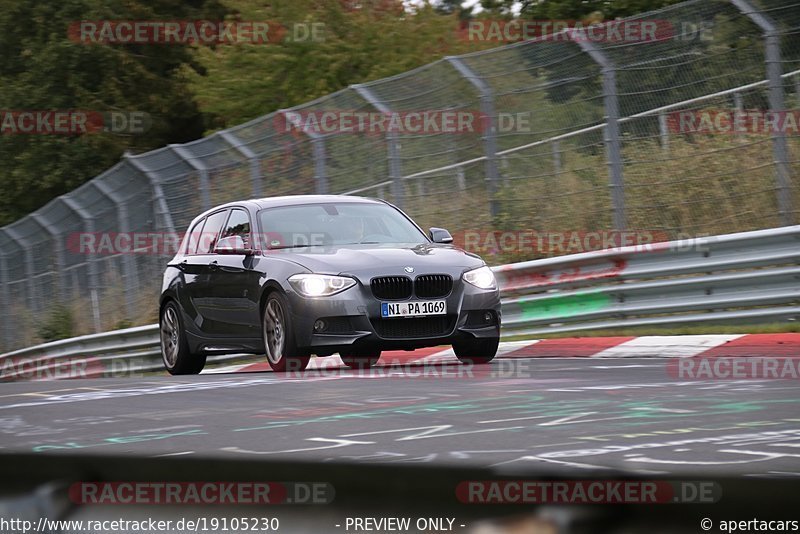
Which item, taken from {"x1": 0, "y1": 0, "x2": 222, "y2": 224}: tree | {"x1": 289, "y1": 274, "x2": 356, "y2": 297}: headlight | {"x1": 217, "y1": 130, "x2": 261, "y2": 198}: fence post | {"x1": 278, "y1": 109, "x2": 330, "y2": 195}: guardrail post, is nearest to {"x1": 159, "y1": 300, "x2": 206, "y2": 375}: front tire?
{"x1": 289, "y1": 274, "x2": 356, "y2": 297}: headlight

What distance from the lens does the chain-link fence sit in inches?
474

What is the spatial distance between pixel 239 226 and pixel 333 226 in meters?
1.06

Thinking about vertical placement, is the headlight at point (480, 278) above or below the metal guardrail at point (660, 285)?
above

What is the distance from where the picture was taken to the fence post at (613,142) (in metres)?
13.1

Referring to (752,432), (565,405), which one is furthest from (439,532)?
(565,405)

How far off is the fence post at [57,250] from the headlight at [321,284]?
1469 cm

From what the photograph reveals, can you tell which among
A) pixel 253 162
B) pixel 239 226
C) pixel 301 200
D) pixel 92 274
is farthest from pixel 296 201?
pixel 92 274

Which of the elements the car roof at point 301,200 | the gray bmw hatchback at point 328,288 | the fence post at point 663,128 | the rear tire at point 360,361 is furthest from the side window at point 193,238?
the fence post at point 663,128

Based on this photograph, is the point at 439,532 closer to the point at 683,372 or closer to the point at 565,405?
the point at 565,405

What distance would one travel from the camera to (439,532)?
2029 mm

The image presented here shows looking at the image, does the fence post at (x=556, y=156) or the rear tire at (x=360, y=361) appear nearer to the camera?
the rear tire at (x=360, y=361)

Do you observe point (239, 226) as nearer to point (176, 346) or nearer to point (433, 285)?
point (176, 346)

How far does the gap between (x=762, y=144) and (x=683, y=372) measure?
422 centimetres

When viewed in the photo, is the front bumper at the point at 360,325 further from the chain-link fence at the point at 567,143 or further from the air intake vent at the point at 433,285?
the chain-link fence at the point at 567,143
